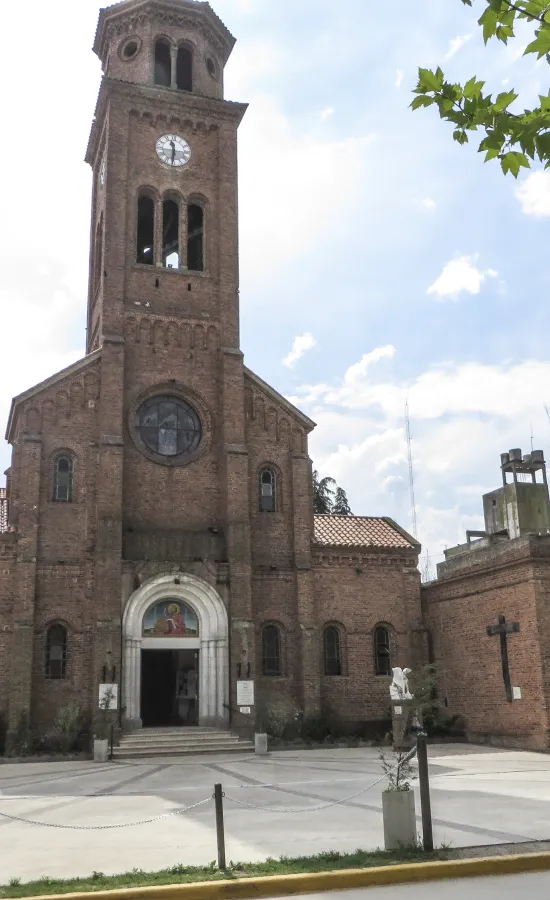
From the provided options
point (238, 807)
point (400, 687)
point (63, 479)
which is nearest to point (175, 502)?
point (63, 479)

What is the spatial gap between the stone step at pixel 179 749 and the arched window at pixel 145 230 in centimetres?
1695

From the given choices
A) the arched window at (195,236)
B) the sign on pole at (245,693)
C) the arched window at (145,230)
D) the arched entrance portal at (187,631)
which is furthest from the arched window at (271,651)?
the arched window at (145,230)

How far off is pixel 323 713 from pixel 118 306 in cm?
1522

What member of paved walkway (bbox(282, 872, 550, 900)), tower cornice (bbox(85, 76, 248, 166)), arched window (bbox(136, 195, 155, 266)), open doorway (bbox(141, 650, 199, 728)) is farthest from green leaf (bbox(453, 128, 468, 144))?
tower cornice (bbox(85, 76, 248, 166))

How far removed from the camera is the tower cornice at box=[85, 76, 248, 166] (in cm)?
3002

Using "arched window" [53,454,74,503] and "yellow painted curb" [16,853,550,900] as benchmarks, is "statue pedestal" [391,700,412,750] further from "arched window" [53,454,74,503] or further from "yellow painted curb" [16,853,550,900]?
"yellow painted curb" [16,853,550,900]

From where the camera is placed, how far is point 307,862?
9023 millimetres

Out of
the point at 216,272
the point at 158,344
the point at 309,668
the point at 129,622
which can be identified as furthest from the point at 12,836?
the point at 216,272

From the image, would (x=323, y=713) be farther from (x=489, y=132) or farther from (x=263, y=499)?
(x=489, y=132)

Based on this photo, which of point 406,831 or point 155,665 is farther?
point 155,665

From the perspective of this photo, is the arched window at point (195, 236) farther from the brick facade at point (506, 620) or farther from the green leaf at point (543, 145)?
the green leaf at point (543, 145)

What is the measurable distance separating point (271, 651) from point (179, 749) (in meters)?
5.11

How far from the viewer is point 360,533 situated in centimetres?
3045

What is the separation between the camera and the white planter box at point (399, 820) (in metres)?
9.76
